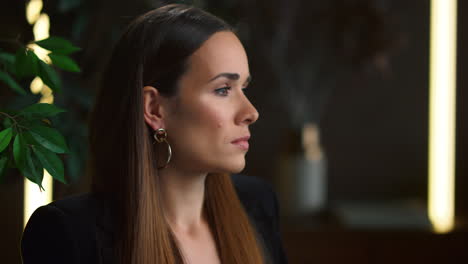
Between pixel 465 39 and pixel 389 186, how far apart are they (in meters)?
0.68

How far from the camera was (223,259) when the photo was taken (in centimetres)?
129

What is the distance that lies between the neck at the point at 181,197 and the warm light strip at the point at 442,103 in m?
1.50

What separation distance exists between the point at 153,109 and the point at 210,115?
116mm

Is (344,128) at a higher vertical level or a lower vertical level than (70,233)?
higher

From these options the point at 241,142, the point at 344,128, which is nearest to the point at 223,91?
the point at 241,142

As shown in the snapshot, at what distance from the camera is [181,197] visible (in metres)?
1.26

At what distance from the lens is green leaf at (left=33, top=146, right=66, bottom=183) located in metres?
1.03

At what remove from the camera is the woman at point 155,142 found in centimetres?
115

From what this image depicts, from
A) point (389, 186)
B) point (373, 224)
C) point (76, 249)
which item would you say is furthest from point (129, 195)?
point (389, 186)

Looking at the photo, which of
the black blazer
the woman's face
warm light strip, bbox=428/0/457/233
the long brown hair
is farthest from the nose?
warm light strip, bbox=428/0/457/233

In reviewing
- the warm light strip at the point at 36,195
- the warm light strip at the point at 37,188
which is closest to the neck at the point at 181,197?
the warm light strip at the point at 37,188

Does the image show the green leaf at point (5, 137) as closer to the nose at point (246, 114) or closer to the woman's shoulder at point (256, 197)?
the nose at point (246, 114)

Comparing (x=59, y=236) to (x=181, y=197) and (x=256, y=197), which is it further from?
(x=256, y=197)

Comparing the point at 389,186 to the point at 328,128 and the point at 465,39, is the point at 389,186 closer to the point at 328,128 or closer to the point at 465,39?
the point at 328,128
